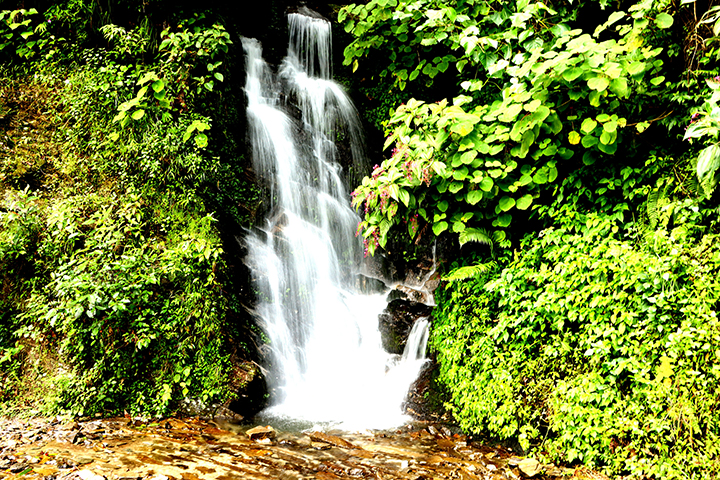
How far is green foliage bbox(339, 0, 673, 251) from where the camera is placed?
155 inches

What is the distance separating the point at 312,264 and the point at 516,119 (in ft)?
11.7

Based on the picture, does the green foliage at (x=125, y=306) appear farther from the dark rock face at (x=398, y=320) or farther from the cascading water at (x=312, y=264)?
the dark rock face at (x=398, y=320)

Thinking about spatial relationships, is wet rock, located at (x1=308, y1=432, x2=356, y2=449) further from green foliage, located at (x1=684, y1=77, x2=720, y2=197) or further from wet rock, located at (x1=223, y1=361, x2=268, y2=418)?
green foliage, located at (x1=684, y1=77, x2=720, y2=197)

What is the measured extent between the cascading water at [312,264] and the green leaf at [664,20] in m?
4.07

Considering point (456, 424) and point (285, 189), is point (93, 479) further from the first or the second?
point (285, 189)

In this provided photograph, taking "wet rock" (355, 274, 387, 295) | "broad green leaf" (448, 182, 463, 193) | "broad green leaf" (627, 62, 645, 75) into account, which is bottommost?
"wet rock" (355, 274, 387, 295)

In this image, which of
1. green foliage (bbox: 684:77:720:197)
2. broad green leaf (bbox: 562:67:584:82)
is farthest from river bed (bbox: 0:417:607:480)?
broad green leaf (bbox: 562:67:584:82)

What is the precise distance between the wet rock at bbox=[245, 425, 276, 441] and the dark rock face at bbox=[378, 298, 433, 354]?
2.12m

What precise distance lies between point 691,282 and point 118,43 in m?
7.46

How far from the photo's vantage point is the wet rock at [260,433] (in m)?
4.27

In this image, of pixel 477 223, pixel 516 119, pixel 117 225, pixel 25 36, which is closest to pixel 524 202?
pixel 477 223

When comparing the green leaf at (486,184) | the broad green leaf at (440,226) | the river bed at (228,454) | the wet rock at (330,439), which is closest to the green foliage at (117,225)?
the river bed at (228,454)

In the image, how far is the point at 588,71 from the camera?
3.84 m

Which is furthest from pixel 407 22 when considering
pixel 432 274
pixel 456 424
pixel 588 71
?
pixel 456 424
